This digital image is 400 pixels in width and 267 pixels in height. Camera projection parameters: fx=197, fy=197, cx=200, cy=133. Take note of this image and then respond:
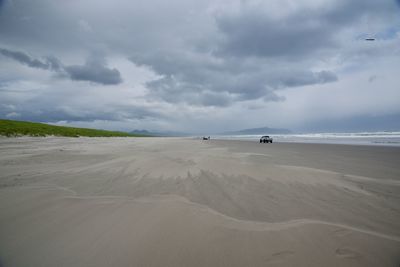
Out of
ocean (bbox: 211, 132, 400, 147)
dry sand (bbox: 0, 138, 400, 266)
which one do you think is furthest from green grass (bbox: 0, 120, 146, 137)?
ocean (bbox: 211, 132, 400, 147)

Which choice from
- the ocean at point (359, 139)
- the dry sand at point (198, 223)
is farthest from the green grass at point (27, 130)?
the ocean at point (359, 139)

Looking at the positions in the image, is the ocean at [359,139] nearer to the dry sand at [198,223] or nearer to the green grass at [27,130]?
the dry sand at [198,223]

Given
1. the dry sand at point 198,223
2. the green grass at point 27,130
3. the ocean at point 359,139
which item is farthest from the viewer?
the ocean at point 359,139

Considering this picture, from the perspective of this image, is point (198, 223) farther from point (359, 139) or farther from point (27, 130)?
point (359, 139)

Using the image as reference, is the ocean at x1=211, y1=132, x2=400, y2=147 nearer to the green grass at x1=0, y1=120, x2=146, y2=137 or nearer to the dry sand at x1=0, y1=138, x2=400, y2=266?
the dry sand at x1=0, y1=138, x2=400, y2=266

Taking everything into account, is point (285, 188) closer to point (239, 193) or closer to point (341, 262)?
point (239, 193)

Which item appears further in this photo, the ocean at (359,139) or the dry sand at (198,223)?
the ocean at (359,139)

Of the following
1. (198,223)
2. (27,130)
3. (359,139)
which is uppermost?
(27,130)

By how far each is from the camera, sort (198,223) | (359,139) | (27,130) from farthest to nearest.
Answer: (359,139) → (27,130) → (198,223)

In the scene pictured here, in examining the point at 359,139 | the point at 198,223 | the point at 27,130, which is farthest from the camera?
the point at 359,139

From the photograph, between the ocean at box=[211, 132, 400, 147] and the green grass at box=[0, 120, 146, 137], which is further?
the ocean at box=[211, 132, 400, 147]

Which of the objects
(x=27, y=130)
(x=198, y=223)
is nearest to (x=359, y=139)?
(x=198, y=223)

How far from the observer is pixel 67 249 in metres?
2.77

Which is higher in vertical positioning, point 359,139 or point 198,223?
point 359,139
